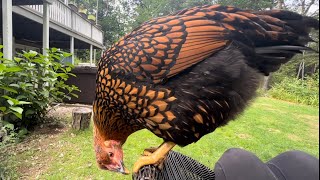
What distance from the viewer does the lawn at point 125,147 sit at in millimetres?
2499

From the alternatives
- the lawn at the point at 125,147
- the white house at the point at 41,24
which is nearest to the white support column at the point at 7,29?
the white house at the point at 41,24

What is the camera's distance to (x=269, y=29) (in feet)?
2.97

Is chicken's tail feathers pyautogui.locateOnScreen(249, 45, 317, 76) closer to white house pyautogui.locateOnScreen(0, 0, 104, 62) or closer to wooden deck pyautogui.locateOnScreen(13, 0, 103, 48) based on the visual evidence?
white house pyautogui.locateOnScreen(0, 0, 104, 62)

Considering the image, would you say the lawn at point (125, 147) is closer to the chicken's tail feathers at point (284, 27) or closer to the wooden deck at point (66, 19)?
the chicken's tail feathers at point (284, 27)

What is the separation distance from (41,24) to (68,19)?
5.83ft

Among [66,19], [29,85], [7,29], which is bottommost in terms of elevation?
[29,85]

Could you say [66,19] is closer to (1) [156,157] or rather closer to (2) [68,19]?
(2) [68,19]

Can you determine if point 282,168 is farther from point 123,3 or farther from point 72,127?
point 123,3

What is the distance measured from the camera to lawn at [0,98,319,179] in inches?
98.4

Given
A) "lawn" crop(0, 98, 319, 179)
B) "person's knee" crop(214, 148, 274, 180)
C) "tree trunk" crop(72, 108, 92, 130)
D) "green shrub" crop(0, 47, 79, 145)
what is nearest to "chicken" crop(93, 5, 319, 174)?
"person's knee" crop(214, 148, 274, 180)

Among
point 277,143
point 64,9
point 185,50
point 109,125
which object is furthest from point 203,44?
point 64,9

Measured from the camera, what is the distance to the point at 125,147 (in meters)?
3.23

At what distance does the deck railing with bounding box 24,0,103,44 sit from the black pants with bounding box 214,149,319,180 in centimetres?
665

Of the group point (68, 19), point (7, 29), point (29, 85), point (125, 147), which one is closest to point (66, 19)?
point (68, 19)
